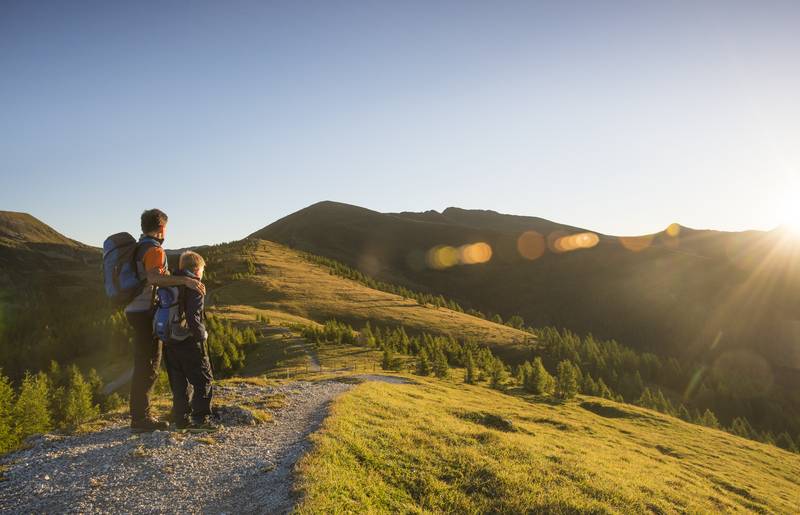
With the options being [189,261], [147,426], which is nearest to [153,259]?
[189,261]

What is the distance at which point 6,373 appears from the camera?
5675 centimetres

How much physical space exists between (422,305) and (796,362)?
145748 millimetres

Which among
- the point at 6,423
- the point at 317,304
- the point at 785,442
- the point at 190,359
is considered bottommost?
the point at 785,442

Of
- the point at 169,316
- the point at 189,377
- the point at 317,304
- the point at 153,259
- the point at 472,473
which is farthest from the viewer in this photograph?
the point at 317,304

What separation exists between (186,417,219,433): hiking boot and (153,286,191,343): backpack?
2.64 metres

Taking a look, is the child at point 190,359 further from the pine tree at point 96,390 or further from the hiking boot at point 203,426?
the pine tree at point 96,390

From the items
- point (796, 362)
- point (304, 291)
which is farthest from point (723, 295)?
point (304, 291)

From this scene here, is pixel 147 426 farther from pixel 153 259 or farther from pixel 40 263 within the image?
pixel 40 263

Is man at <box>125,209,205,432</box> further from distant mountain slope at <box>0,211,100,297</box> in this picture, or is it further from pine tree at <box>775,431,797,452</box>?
distant mountain slope at <box>0,211,100,297</box>

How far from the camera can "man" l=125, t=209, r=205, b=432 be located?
976cm

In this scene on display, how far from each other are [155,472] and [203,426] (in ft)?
8.01

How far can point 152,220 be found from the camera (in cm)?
1024

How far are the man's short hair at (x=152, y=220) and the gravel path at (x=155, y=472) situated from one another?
197 inches

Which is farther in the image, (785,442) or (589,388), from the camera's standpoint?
(785,442)
